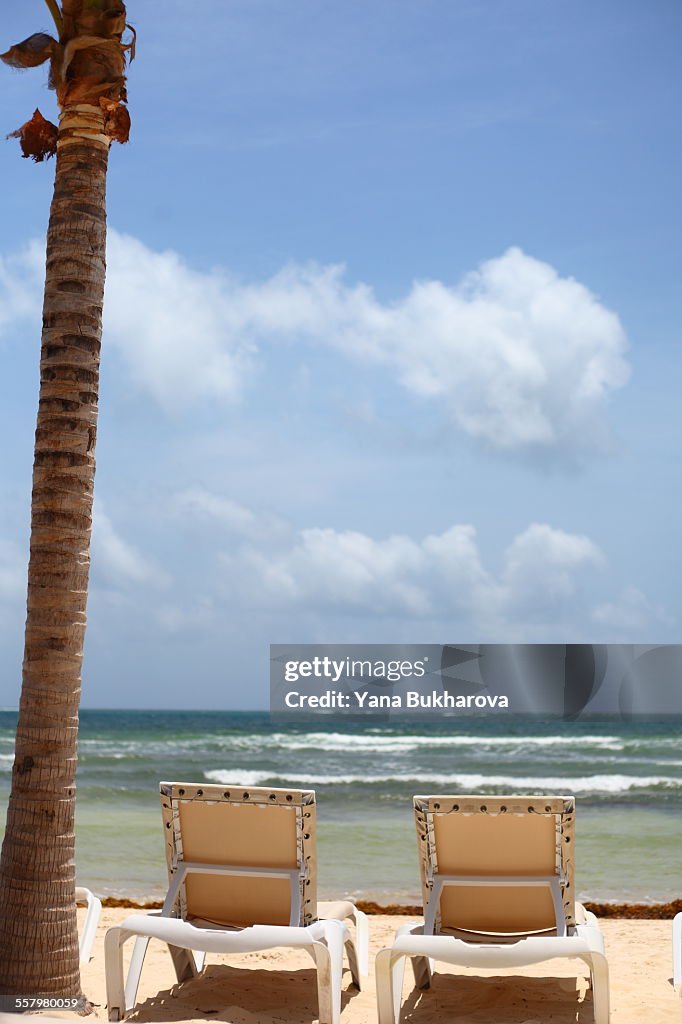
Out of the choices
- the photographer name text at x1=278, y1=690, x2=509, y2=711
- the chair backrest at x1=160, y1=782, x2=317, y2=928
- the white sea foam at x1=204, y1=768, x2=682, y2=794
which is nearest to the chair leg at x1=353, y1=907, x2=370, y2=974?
the chair backrest at x1=160, y1=782, x2=317, y2=928

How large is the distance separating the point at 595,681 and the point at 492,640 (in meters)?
8.69

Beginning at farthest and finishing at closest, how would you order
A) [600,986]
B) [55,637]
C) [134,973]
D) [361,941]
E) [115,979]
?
[361,941] → [55,637] → [134,973] → [115,979] → [600,986]

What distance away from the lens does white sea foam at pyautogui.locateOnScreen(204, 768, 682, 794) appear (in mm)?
21344

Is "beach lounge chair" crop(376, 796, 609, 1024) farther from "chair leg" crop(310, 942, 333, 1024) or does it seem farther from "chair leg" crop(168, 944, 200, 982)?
"chair leg" crop(168, 944, 200, 982)

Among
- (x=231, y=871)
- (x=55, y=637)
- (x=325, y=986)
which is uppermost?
(x=55, y=637)

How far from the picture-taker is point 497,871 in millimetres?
4816

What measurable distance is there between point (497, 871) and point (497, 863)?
1.5 inches

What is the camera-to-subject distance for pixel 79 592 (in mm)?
5160

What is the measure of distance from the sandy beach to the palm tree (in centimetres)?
56

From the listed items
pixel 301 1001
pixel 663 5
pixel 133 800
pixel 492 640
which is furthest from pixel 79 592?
pixel 492 640

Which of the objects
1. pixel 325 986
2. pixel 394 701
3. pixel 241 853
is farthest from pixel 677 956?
pixel 394 701

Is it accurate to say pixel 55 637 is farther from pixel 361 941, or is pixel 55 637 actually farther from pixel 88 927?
pixel 361 941

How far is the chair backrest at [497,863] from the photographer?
4754 mm

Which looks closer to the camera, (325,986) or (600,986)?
(600,986)
